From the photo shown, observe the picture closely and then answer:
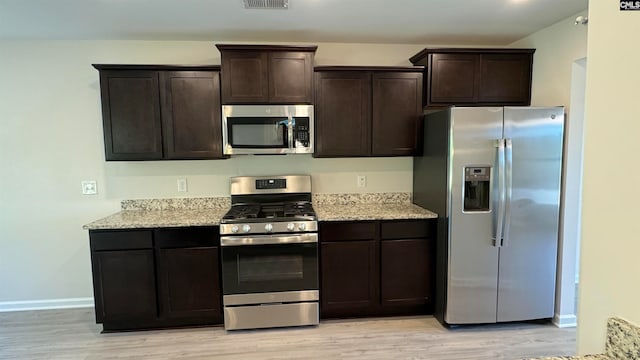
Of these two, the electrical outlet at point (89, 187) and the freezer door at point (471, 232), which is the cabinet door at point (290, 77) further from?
the electrical outlet at point (89, 187)

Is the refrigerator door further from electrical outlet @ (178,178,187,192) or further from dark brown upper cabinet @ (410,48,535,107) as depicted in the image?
electrical outlet @ (178,178,187,192)

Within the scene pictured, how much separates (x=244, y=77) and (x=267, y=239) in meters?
1.39

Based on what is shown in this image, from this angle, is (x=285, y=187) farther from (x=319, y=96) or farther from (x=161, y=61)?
(x=161, y=61)

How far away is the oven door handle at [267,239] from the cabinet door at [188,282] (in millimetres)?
165

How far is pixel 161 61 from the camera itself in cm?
328

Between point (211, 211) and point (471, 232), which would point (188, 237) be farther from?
point (471, 232)

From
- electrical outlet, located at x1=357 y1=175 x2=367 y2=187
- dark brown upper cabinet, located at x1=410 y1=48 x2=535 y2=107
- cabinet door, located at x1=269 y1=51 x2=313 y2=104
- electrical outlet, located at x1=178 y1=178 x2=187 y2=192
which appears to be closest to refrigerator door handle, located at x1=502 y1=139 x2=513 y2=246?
dark brown upper cabinet, located at x1=410 y1=48 x2=535 y2=107

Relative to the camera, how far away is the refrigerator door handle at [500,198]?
270 cm

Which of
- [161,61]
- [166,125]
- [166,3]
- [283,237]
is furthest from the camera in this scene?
[161,61]

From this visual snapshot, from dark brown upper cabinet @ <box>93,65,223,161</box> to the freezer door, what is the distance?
2.02 m

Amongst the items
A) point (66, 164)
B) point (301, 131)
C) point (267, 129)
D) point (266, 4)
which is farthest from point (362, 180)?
point (66, 164)

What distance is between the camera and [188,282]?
2883mm

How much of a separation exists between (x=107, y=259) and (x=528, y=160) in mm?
3458

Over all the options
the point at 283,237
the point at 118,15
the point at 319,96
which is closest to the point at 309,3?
the point at 319,96
